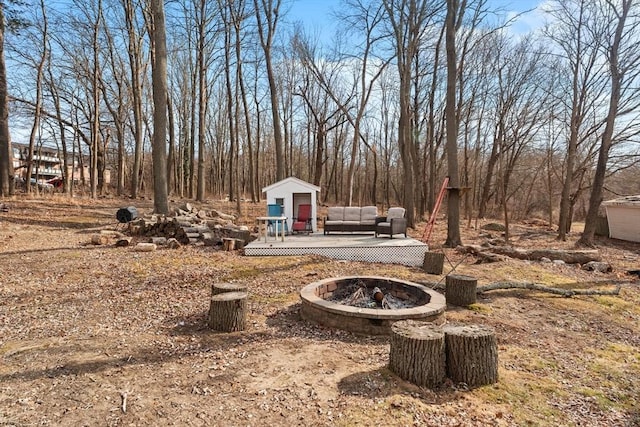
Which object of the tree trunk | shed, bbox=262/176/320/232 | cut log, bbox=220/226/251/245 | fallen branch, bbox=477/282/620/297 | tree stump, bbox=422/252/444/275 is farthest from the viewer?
shed, bbox=262/176/320/232

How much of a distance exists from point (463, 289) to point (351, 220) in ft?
16.1

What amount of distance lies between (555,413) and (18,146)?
4131 cm

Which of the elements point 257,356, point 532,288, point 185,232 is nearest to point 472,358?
point 257,356

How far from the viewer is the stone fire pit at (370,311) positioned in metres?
3.99

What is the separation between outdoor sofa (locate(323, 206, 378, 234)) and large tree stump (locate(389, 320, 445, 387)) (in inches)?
251

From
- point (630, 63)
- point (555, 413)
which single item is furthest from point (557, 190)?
point (555, 413)

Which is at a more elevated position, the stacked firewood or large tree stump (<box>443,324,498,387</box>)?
the stacked firewood

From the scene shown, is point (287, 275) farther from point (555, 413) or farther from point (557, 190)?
point (557, 190)

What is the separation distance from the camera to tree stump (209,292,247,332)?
3943 mm

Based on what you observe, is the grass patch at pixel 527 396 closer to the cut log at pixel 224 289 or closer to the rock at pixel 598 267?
the cut log at pixel 224 289

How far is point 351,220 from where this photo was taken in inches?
389

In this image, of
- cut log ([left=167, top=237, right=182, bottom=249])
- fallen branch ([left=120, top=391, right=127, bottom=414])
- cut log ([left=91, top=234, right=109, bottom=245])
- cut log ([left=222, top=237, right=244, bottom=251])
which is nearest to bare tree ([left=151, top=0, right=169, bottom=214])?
cut log ([left=91, top=234, right=109, bottom=245])

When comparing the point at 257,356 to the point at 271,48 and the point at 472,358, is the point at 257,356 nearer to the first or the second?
the point at 472,358

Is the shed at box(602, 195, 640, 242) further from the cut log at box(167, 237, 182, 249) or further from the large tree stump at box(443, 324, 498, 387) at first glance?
the cut log at box(167, 237, 182, 249)
